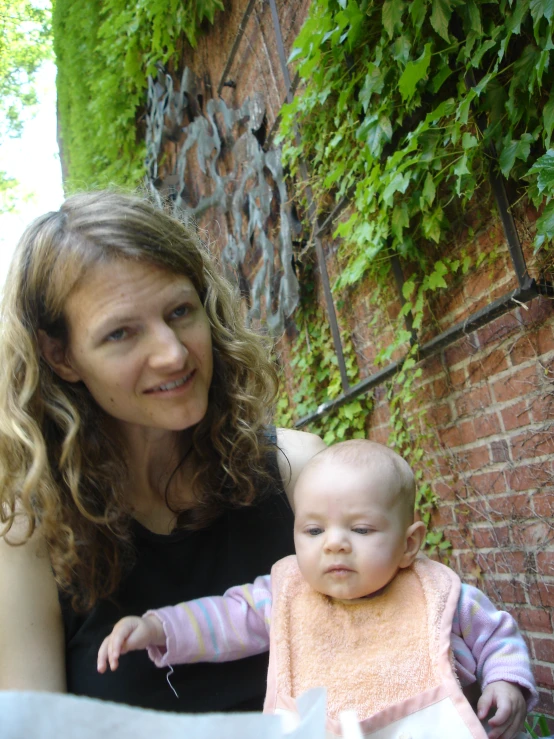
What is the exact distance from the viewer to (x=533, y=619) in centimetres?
236

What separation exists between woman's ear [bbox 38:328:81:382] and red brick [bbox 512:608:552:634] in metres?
1.65

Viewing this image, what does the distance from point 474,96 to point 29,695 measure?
77.7 inches

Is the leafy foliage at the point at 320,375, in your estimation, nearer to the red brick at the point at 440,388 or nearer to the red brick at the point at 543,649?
the red brick at the point at 440,388

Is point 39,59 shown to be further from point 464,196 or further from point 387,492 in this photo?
point 387,492

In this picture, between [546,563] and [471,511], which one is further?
[471,511]

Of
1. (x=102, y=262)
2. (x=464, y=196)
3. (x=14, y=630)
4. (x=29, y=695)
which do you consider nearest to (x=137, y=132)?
(x=464, y=196)

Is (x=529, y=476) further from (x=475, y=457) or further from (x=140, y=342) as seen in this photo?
(x=140, y=342)

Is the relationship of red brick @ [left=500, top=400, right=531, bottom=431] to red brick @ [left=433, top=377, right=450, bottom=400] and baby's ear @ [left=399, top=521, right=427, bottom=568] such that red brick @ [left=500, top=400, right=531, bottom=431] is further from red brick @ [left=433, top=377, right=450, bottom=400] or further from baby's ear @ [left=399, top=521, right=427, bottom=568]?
baby's ear @ [left=399, top=521, right=427, bottom=568]

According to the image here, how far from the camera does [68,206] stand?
185cm

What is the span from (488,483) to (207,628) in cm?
130

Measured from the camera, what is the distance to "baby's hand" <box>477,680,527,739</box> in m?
Result: 1.28

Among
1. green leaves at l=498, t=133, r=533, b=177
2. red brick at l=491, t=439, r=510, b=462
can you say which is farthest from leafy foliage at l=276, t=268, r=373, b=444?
green leaves at l=498, t=133, r=533, b=177

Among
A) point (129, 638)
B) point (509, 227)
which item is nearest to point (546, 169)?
point (509, 227)

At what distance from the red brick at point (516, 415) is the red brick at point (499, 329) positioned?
23 centimetres
